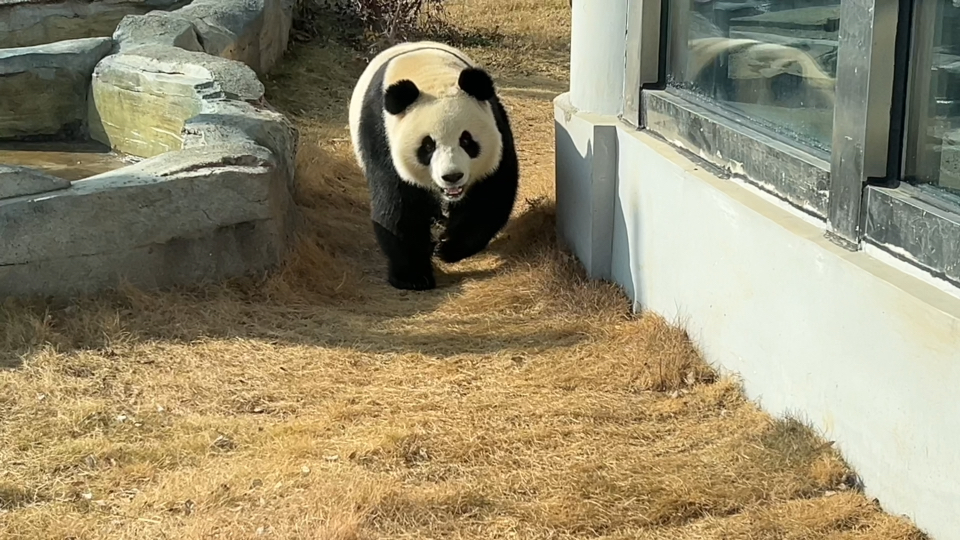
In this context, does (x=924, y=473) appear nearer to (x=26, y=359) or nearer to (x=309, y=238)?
(x=26, y=359)

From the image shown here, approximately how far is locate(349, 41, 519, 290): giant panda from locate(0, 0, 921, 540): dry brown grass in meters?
0.22

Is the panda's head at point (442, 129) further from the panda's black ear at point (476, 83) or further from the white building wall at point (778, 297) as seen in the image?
the white building wall at point (778, 297)

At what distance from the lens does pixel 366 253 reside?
6.46m

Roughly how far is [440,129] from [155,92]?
2384 mm

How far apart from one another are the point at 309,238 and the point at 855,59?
344 centimetres

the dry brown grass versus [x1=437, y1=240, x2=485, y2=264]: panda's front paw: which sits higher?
[x1=437, y1=240, x2=485, y2=264]: panda's front paw

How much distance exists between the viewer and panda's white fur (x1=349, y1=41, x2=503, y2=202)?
220 inches

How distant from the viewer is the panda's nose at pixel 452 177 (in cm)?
552

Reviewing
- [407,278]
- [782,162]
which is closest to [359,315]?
[407,278]

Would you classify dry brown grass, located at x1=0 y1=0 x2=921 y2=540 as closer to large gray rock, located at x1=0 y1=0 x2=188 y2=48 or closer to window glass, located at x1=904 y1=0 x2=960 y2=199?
window glass, located at x1=904 y1=0 x2=960 y2=199

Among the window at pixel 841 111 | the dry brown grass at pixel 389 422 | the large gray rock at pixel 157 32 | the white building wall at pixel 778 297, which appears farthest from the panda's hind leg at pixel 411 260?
the large gray rock at pixel 157 32

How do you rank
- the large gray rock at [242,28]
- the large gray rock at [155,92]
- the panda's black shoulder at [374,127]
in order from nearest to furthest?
the panda's black shoulder at [374,127] → the large gray rock at [155,92] → the large gray rock at [242,28]

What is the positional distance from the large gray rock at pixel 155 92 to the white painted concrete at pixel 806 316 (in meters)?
2.65

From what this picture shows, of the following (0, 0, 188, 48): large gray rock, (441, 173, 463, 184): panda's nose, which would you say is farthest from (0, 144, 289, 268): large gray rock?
(0, 0, 188, 48): large gray rock
